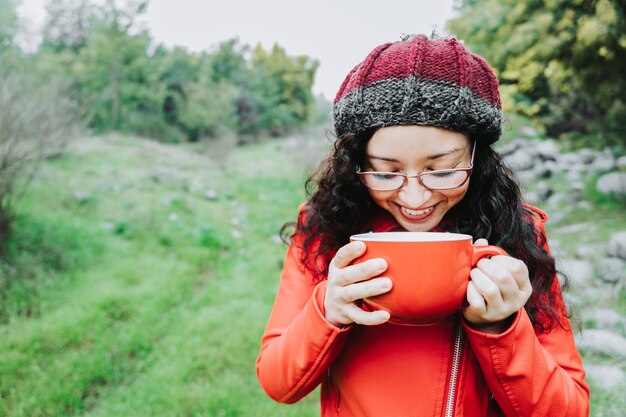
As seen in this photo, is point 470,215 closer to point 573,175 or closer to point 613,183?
point 613,183

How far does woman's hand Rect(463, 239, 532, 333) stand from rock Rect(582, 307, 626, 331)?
3.13 meters

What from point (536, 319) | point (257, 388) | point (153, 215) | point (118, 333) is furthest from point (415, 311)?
point (153, 215)

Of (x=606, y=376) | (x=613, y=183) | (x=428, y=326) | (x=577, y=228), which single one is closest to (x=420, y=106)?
(x=428, y=326)

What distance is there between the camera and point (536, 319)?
3.58 feet

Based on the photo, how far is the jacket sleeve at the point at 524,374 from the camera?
87cm

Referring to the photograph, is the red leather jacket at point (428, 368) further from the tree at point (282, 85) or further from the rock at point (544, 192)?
the tree at point (282, 85)

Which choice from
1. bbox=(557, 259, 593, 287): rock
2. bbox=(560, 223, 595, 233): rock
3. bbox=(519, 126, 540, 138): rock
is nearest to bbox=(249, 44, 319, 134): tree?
bbox=(519, 126, 540, 138): rock

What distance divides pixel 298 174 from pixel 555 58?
8.89 m

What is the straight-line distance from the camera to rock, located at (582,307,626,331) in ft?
10.8

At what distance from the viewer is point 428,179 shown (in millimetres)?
1070

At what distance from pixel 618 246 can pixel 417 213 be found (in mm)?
4088

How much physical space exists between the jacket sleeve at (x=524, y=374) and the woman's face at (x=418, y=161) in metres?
0.33

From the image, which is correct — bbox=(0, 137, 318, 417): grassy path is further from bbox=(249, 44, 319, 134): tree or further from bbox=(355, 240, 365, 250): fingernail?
bbox=(249, 44, 319, 134): tree

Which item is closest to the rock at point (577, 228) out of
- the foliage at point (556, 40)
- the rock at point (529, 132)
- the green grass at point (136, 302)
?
the green grass at point (136, 302)
